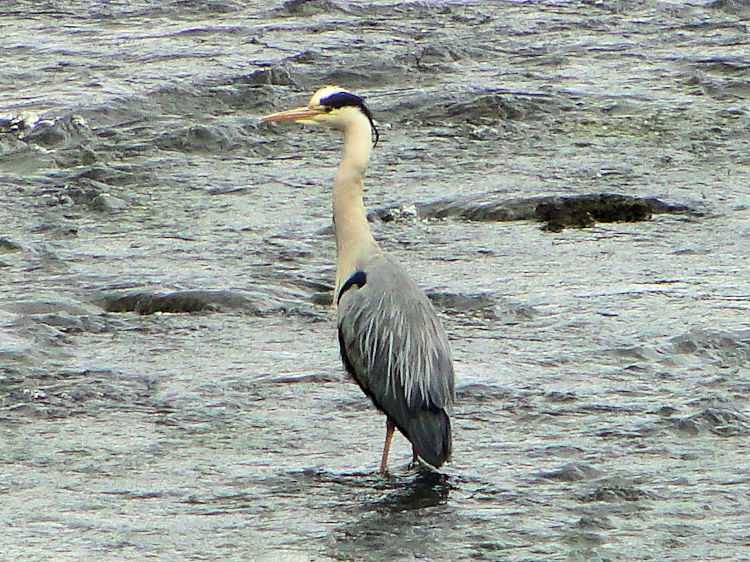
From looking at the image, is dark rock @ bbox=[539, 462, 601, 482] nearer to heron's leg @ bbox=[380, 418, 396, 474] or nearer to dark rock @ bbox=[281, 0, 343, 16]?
heron's leg @ bbox=[380, 418, 396, 474]

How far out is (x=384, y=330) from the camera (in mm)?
5930

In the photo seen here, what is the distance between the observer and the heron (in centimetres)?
566

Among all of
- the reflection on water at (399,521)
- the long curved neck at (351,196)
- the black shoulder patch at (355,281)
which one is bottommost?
the reflection on water at (399,521)

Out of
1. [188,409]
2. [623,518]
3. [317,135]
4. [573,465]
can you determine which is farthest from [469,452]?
[317,135]

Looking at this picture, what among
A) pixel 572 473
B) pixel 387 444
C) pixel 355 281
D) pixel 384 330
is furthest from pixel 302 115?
pixel 572 473

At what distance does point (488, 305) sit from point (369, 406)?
52.2 inches

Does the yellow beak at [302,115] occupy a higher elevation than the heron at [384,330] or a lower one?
higher

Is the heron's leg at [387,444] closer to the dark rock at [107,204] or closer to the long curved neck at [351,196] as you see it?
the long curved neck at [351,196]

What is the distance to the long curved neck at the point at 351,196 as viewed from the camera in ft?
21.2

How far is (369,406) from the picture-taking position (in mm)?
6371

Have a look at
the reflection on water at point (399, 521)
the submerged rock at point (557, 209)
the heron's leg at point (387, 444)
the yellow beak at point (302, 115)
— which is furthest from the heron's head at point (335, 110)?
the submerged rock at point (557, 209)

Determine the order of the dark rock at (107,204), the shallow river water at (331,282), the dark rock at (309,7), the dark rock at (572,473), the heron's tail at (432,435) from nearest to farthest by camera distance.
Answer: the shallow river water at (331,282)
the heron's tail at (432,435)
the dark rock at (572,473)
the dark rock at (107,204)
the dark rock at (309,7)

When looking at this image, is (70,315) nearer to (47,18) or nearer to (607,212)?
(607,212)

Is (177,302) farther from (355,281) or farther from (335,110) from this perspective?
(355,281)
